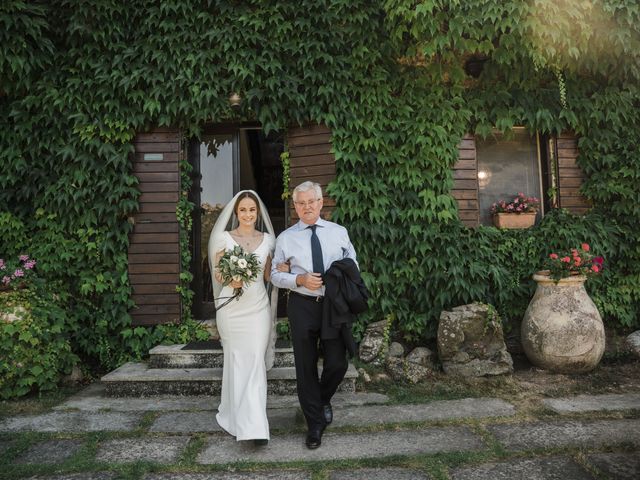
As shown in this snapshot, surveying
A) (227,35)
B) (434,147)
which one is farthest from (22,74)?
(434,147)

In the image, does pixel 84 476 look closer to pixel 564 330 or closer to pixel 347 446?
pixel 347 446

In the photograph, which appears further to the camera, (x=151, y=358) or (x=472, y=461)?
(x=151, y=358)

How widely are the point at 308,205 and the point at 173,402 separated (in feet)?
8.49

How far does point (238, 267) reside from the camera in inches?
141

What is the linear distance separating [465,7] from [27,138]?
18.4ft

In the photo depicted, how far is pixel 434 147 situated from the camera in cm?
576

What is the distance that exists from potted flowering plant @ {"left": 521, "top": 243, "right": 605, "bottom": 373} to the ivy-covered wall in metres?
0.51

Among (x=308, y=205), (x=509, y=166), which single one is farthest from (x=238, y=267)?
(x=509, y=166)

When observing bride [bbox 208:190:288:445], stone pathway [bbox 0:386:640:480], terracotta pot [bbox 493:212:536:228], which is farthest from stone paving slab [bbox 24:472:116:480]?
terracotta pot [bbox 493:212:536:228]

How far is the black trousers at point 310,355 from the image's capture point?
344 cm

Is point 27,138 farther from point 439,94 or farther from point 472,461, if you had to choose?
point 472,461

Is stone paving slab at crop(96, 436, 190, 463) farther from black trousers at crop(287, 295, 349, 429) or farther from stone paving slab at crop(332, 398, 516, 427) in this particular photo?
stone paving slab at crop(332, 398, 516, 427)

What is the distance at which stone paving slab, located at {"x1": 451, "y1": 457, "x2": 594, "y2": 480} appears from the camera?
2875 millimetres

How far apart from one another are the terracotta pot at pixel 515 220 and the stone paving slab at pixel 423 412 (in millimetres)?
2524
